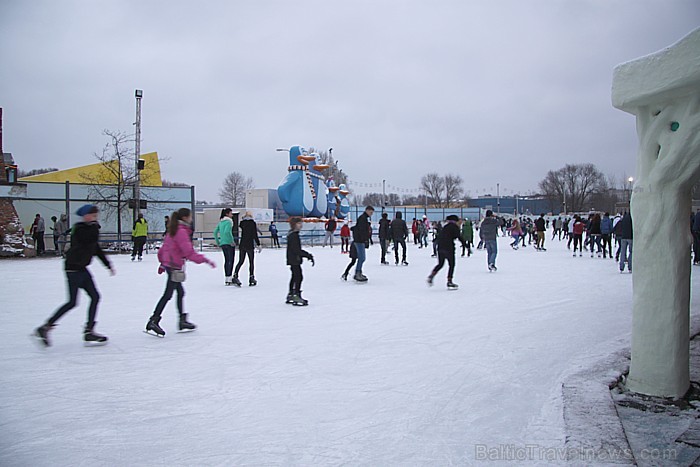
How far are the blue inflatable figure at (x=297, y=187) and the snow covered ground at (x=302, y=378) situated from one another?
19.1m

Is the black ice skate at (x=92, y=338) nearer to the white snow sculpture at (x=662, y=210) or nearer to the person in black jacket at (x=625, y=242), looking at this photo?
the white snow sculpture at (x=662, y=210)

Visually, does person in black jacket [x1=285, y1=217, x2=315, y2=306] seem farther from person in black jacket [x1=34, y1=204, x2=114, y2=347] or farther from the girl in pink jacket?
person in black jacket [x1=34, y1=204, x2=114, y2=347]

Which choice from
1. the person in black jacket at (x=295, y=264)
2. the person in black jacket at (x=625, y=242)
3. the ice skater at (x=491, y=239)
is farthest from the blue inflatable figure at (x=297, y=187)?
the person in black jacket at (x=295, y=264)

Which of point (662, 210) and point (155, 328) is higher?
point (662, 210)

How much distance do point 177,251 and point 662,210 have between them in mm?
5020

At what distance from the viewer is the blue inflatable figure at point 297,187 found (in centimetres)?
2738

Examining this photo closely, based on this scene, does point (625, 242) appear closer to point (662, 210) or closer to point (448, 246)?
point (448, 246)

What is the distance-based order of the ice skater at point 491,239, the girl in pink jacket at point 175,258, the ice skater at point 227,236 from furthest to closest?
1. the ice skater at point 491,239
2. the ice skater at point 227,236
3. the girl in pink jacket at point 175,258

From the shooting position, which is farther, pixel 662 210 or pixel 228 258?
pixel 228 258

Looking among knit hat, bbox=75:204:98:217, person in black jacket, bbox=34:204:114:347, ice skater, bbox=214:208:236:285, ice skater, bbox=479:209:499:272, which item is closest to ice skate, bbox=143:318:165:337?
person in black jacket, bbox=34:204:114:347

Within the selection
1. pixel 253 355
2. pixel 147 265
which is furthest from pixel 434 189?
pixel 253 355

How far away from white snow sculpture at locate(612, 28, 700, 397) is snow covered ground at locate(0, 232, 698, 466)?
802 millimetres

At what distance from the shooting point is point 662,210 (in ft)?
11.6

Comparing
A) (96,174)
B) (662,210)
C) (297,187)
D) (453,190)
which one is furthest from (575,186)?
(662,210)
